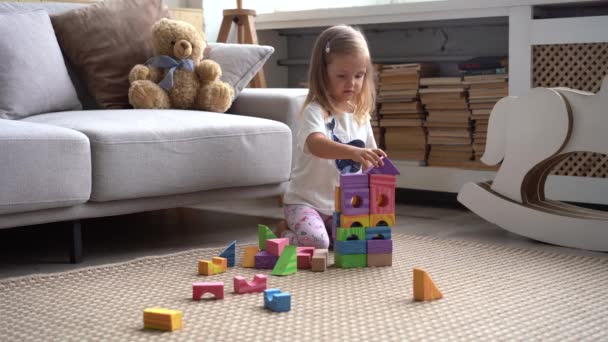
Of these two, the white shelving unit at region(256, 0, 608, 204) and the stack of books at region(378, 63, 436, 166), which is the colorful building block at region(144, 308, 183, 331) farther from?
the stack of books at region(378, 63, 436, 166)

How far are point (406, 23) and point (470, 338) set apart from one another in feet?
7.33

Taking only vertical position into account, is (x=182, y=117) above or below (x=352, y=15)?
below

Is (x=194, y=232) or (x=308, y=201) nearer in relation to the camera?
(x=308, y=201)

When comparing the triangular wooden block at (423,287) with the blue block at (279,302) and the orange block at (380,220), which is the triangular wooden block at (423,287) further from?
the orange block at (380,220)

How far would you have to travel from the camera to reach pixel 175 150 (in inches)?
93.4

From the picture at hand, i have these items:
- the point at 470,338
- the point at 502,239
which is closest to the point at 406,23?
the point at 502,239

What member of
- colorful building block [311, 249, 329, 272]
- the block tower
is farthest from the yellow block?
colorful building block [311, 249, 329, 272]

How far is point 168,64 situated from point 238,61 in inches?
9.9

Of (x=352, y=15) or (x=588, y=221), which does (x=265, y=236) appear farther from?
(x=352, y=15)

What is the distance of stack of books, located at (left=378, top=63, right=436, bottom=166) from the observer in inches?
131

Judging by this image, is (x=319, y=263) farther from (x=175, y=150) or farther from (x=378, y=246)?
(x=175, y=150)

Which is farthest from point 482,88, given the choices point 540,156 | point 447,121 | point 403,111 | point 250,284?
point 250,284

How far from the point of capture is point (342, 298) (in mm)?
1831

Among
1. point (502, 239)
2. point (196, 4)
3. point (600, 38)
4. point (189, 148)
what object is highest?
point (196, 4)
